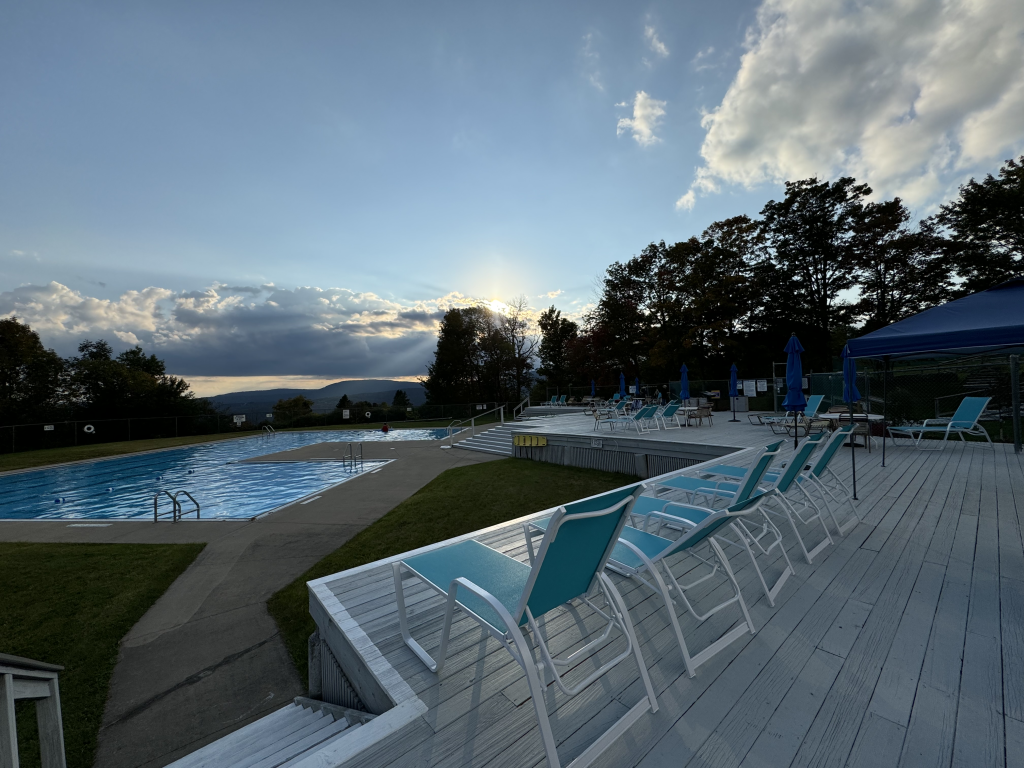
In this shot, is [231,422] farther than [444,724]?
Yes

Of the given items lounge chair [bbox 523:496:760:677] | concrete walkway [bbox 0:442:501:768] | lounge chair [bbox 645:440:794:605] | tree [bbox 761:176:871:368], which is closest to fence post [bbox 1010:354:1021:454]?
lounge chair [bbox 645:440:794:605]

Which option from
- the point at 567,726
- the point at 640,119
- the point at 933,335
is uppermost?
the point at 640,119

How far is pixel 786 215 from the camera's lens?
77.1 ft

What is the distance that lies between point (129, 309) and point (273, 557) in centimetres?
2316

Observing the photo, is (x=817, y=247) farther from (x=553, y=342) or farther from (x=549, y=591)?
(x=549, y=591)

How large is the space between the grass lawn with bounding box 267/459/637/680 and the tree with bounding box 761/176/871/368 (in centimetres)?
2041

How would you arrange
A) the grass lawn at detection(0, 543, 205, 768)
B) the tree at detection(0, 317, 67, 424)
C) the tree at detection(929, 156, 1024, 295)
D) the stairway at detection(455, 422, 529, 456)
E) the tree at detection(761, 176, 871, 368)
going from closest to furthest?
the grass lawn at detection(0, 543, 205, 768), the stairway at detection(455, 422, 529, 456), the tree at detection(929, 156, 1024, 295), the tree at detection(761, 176, 871, 368), the tree at detection(0, 317, 67, 424)

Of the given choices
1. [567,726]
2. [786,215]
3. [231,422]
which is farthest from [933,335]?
[231,422]

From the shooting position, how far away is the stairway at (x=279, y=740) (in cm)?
175

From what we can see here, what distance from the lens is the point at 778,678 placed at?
6.10 ft

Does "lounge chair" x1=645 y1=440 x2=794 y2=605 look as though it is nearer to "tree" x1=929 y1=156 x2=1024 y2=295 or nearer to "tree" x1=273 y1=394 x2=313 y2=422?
"tree" x1=929 y1=156 x2=1024 y2=295

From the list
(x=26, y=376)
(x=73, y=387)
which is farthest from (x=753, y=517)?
(x=26, y=376)

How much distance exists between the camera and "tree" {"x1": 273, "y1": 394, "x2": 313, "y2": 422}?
97.0 ft

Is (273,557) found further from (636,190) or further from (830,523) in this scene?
(636,190)
